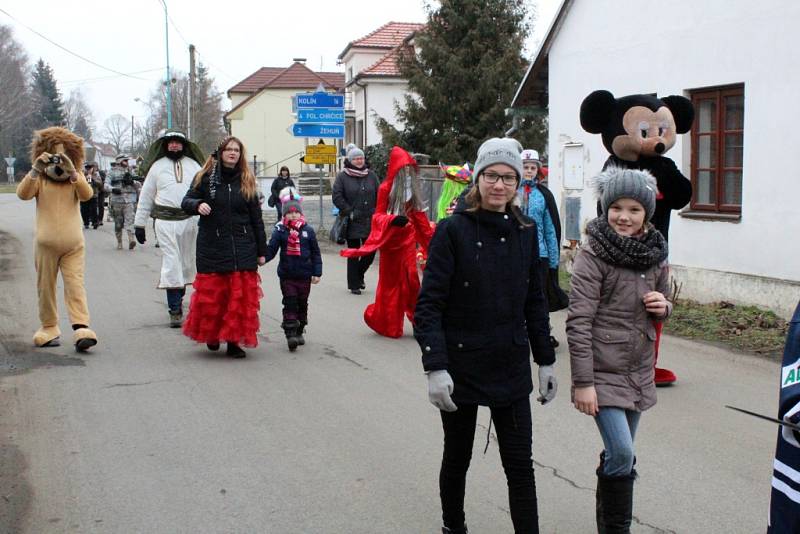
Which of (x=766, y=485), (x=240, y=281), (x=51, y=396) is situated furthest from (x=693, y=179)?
(x=51, y=396)

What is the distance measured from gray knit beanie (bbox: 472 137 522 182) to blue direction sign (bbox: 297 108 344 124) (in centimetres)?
1805

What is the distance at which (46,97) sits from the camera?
97.6 m

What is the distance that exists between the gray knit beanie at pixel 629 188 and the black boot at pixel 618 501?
1145 mm

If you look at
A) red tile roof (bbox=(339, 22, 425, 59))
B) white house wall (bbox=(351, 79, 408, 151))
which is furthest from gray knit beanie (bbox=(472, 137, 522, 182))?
red tile roof (bbox=(339, 22, 425, 59))

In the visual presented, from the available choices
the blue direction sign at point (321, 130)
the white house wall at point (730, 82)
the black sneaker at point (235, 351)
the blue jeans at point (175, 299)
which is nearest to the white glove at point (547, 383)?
the black sneaker at point (235, 351)

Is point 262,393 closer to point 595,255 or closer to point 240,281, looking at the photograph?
point 240,281

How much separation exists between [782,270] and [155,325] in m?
6.96

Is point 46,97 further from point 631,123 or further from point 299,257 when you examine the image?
point 631,123

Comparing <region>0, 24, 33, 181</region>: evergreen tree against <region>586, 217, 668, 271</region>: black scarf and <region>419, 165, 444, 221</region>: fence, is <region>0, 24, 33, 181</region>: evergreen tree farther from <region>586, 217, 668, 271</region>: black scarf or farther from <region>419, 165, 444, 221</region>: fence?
<region>586, 217, 668, 271</region>: black scarf

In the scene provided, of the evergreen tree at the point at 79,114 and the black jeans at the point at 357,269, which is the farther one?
the evergreen tree at the point at 79,114

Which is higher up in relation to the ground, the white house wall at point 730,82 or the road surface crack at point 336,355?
the white house wall at point 730,82

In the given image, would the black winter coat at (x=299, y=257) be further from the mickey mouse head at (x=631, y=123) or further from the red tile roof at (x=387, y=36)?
the red tile roof at (x=387, y=36)

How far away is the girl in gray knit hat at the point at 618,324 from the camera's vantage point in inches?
158

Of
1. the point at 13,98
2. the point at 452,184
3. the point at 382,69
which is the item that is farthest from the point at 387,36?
the point at 13,98
